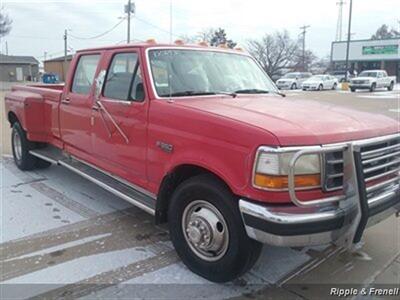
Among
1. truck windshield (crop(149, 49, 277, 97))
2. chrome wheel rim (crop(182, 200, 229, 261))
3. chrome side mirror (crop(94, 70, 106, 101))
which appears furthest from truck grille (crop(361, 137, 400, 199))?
chrome side mirror (crop(94, 70, 106, 101))

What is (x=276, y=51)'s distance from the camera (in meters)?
67.7

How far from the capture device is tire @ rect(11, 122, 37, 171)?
6.45 m

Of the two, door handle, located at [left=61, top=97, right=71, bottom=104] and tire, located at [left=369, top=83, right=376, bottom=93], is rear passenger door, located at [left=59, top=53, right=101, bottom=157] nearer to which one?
door handle, located at [left=61, top=97, right=71, bottom=104]

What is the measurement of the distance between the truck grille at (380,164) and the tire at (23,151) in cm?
502

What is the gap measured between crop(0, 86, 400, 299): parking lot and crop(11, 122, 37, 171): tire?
60.0 inches

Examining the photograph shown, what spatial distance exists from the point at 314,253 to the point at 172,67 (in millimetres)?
2236

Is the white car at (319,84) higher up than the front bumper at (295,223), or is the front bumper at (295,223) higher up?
the white car at (319,84)

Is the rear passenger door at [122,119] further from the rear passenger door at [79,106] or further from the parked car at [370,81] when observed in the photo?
the parked car at [370,81]

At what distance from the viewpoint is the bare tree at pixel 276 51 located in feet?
217

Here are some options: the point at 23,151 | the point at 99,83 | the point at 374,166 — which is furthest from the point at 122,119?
the point at 23,151

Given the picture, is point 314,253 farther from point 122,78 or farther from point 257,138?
point 122,78

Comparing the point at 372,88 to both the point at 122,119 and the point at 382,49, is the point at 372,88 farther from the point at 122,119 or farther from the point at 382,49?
the point at 122,119

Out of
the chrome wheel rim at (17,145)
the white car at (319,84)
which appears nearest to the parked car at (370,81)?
the white car at (319,84)

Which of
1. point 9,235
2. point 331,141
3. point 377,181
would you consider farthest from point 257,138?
point 9,235
